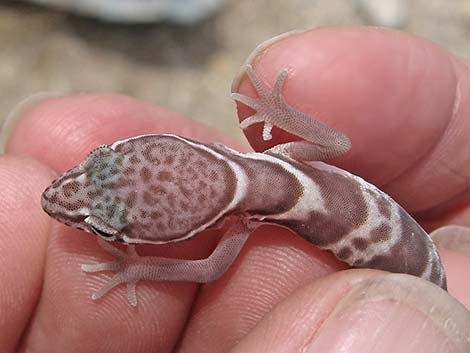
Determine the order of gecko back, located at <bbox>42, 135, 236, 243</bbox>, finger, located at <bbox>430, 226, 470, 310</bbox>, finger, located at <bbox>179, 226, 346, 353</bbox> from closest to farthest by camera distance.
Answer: gecko back, located at <bbox>42, 135, 236, 243</bbox>, finger, located at <bbox>179, 226, 346, 353</bbox>, finger, located at <bbox>430, 226, 470, 310</bbox>

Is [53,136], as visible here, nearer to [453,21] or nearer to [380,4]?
[380,4]

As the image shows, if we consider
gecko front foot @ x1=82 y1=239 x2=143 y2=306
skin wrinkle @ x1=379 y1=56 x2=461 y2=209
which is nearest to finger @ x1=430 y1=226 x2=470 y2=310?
skin wrinkle @ x1=379 y1=56 x2=461 y2=209

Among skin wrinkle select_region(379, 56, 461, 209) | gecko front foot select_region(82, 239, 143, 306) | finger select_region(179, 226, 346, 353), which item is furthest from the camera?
skin wrinkle select_region(379, 56, 461, 209)

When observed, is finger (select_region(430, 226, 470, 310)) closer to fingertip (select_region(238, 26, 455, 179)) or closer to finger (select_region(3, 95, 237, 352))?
fingertip (select_region(238, 26, 455, 179))

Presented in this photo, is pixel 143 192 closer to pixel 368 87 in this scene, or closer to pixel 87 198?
pixel 87 198

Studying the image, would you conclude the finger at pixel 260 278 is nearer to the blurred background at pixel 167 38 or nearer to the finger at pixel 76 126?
the finger at pixel 76 126

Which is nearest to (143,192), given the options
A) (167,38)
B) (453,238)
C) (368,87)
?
(368,87)
